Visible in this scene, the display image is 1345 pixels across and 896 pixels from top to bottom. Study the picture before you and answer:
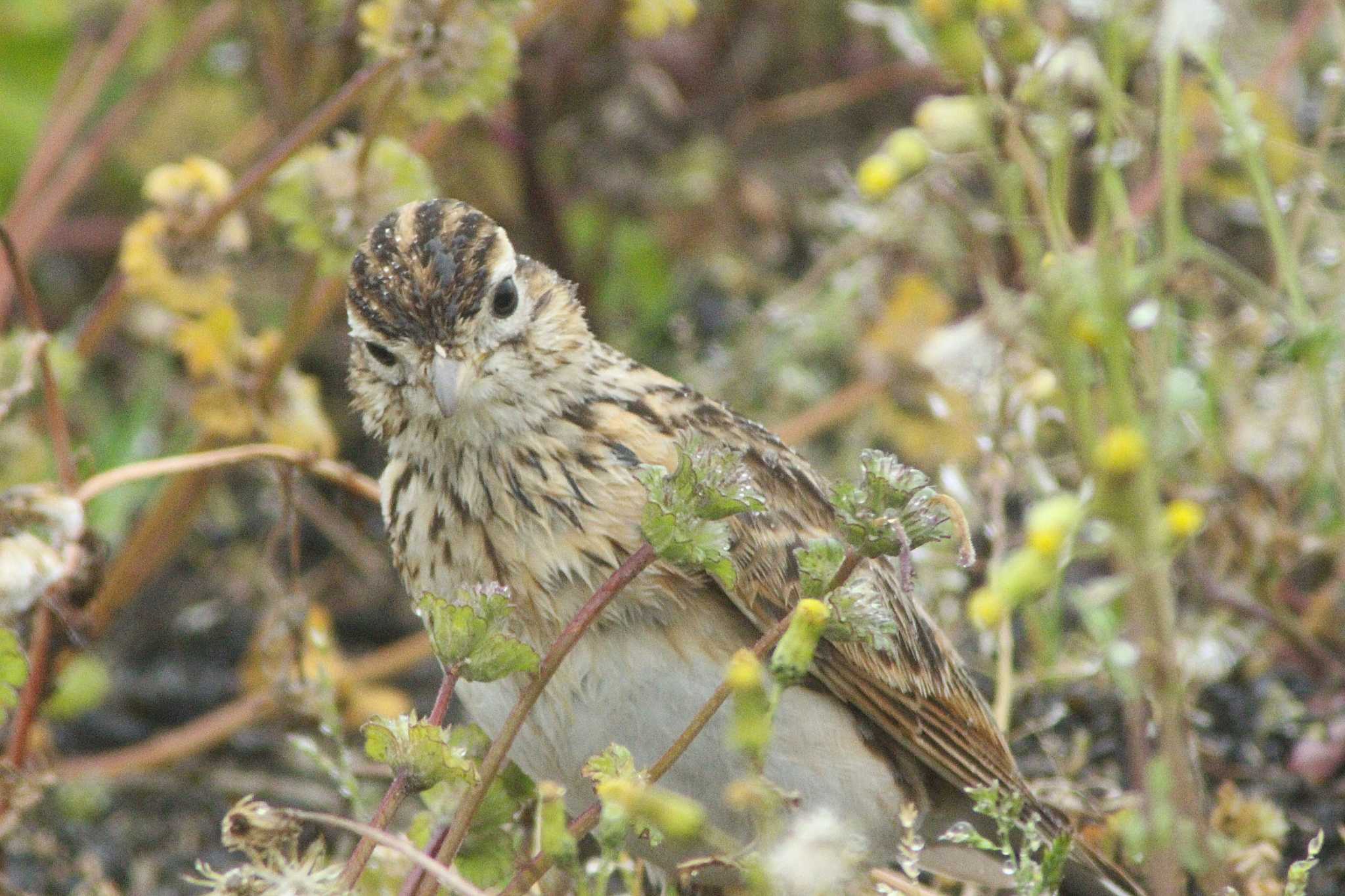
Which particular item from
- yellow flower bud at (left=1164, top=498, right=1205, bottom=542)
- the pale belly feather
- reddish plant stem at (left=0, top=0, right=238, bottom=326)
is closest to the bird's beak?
the pale belly feather

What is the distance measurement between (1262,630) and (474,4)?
7.48 feet

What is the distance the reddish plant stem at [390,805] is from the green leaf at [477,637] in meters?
0.03

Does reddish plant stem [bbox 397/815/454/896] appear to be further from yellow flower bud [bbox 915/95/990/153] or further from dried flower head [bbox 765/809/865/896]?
yellow flower bud [bbox 915/95/990/153]

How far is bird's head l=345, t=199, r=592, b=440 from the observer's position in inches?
128

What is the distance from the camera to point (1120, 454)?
2010 mm

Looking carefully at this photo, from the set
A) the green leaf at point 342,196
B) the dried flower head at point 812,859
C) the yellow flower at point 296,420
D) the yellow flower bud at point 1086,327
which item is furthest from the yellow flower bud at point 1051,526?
the yellow flower at point 296,420

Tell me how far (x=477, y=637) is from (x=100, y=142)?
10.0 feet

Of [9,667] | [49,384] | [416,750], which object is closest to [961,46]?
[416,750]

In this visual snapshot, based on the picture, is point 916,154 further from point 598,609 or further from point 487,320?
point 487,320

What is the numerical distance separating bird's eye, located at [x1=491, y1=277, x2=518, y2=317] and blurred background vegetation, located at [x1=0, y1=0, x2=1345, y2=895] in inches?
21.2

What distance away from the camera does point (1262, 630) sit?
441cm

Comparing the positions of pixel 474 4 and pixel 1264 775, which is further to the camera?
pixel 1264 775

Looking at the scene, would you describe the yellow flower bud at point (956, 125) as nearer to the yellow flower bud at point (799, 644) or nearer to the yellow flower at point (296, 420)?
the yellow flower bud at point (799, 644)

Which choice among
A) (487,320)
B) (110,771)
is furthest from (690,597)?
(110,771)
